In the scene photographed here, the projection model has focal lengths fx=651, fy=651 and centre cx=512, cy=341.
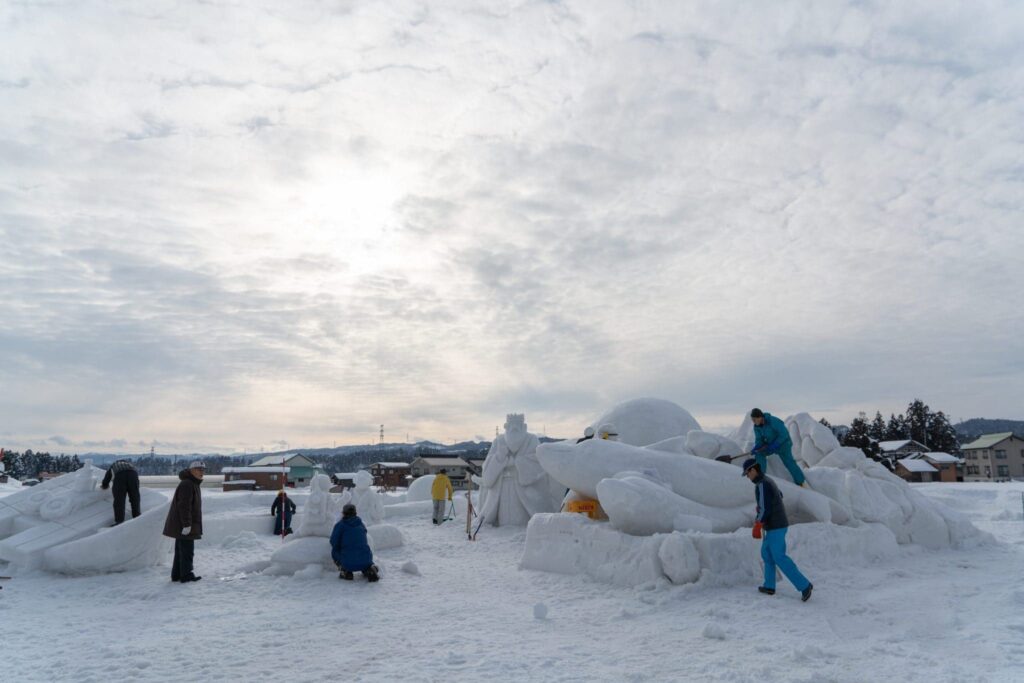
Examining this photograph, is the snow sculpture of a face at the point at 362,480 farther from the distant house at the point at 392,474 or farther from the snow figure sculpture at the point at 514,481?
the distant house at the point at 392,474

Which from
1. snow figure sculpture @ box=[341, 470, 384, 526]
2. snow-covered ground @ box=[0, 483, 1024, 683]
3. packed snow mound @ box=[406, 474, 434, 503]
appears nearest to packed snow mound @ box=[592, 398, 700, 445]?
snow figure sculpture @ box=[341, 470, 384, 526]

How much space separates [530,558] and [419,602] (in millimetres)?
2538

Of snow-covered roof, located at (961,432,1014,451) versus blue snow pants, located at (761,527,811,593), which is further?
snow-covered roof, located at (961,432,1014,451)

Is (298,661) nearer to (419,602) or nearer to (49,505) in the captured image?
(419,602)

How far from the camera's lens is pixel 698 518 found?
28.1ft

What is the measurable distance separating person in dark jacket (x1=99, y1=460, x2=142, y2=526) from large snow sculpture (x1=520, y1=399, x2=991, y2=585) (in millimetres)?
6128

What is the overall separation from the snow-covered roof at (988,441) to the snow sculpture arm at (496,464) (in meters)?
48.2

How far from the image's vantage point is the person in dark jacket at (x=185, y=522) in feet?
28.7

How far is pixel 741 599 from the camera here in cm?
689

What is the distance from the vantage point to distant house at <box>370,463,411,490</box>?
45.4 metres

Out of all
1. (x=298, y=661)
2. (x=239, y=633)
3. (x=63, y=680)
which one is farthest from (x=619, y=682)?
(x=63, y=680)

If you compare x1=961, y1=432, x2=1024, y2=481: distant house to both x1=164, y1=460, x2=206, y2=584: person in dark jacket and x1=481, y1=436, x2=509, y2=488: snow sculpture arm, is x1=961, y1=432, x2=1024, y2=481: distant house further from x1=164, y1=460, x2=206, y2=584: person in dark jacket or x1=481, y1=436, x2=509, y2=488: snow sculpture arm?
x1=164, y1=460, x2=206, y2=584: person in dark jacket

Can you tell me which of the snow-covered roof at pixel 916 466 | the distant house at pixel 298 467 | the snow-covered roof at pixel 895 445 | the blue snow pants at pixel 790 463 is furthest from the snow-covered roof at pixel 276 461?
the snow-covered roof at pixel 895 445

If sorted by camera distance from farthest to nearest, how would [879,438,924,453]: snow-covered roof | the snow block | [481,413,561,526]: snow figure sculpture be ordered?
[879,438,924,453]: snow-covered roof
[481,413,561,526]: snow figure sculpture
the snow block
